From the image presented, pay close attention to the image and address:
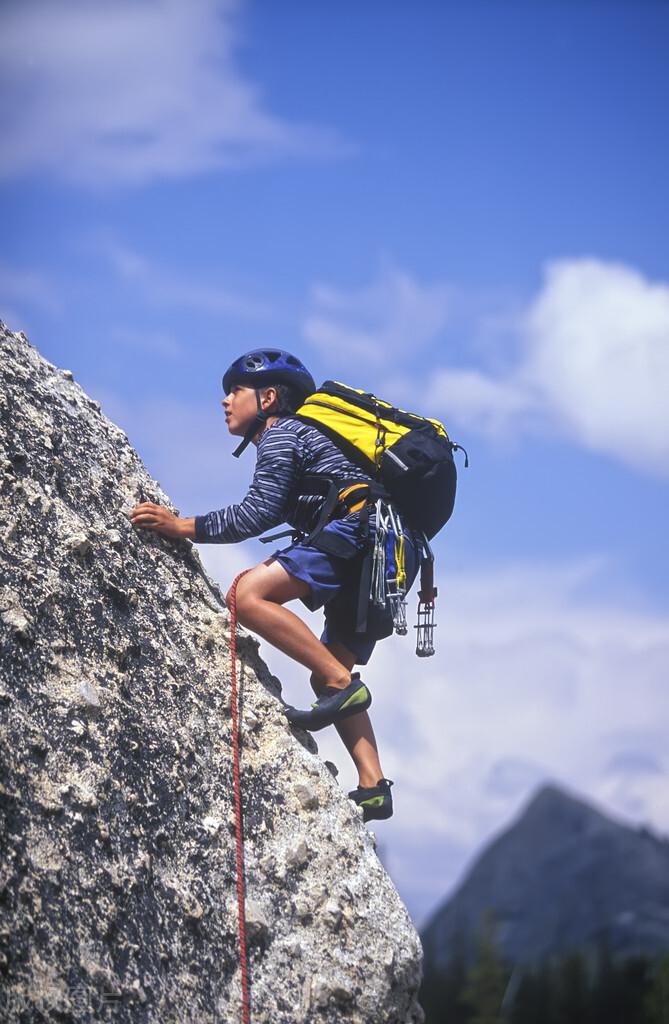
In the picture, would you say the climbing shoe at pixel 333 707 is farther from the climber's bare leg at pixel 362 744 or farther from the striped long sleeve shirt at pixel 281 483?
the striped long sleeve shirt at pixel 281 483

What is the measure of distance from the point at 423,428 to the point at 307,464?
35.8 inches

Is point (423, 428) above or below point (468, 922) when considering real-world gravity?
below

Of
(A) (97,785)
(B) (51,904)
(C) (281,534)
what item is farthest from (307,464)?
A: (B) (51,904)

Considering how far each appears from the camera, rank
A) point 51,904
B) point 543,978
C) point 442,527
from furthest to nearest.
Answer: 1. point 543,978
2. point 442,527
3. point 51,904

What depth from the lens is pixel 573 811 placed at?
468ft

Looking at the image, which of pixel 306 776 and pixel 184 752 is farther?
pixel 306 776

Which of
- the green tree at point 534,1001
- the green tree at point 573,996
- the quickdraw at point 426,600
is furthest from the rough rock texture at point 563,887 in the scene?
the quickdraw at point 426,600

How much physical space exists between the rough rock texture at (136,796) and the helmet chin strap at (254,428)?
88cm

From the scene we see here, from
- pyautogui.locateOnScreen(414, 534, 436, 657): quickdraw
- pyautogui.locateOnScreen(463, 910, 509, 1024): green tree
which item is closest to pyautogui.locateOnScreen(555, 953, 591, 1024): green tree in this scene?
pyautogui.locateOnScreen(463, 910, 509, 1024): green tree

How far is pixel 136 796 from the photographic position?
6.74 metres

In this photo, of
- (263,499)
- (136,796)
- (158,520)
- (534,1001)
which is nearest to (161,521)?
(158,520)

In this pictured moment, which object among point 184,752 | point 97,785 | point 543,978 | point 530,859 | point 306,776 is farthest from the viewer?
point 530,859

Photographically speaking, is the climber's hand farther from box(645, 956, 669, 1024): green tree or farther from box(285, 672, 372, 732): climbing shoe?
box(645, 956, 669, 1024): green tree

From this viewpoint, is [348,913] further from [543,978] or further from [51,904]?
[543,978]
